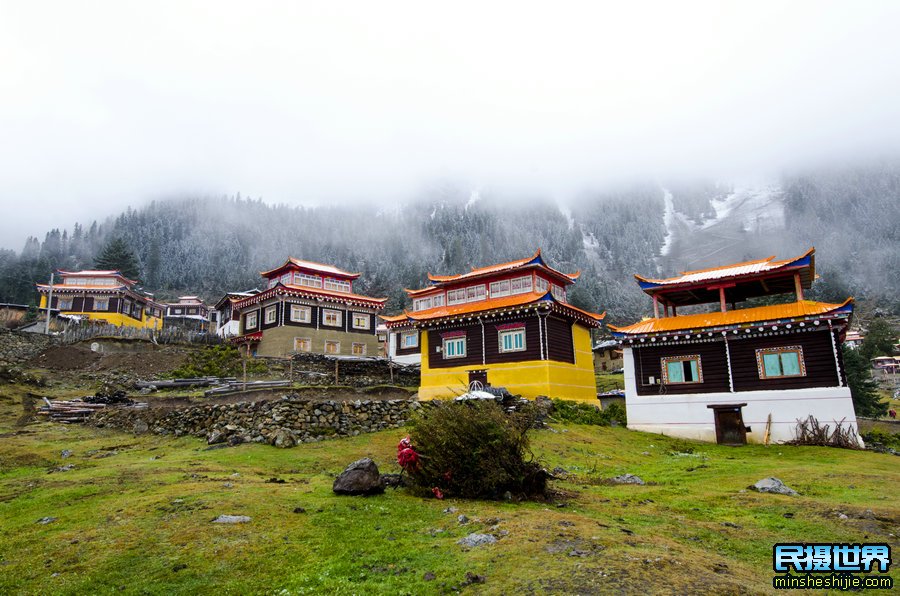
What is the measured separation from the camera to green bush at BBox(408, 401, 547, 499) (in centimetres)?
1125

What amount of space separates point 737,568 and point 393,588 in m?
4.62

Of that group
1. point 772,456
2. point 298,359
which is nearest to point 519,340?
point 772,456

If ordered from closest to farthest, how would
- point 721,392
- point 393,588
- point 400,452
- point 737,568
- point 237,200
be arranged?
point 393,588 < point 737,568 < point 400,452 < point 721,392 < point 237,200

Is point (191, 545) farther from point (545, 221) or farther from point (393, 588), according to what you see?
point (545, 221)

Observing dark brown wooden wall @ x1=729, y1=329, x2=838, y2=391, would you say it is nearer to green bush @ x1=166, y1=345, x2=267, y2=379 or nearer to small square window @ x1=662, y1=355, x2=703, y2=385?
small square window @ x1=662, y1=355, x2=703, y2=385

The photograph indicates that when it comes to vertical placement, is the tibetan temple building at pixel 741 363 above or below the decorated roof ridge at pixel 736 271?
below

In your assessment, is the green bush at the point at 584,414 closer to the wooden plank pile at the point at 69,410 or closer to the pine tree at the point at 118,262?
the wooden plank pile at the point at 69,410

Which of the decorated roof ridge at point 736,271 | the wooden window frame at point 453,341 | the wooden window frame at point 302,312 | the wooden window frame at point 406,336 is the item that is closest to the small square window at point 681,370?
the decorated roof ridge at point 736,271

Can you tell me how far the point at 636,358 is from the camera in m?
29.7

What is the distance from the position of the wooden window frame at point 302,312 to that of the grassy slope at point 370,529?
32.3 meters

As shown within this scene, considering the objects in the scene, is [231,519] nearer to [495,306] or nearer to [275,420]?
[275,420]

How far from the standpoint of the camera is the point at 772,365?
26.3 m

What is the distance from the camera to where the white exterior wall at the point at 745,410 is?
969 inches

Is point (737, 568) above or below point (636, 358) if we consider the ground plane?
below
